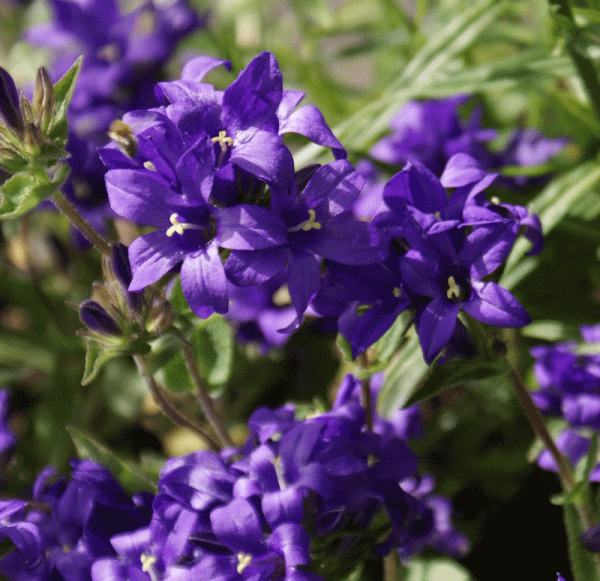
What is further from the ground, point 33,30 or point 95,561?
point 33,30

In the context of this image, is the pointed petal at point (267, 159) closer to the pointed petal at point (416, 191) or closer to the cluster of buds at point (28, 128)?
the pointed petal at point (416, 191)

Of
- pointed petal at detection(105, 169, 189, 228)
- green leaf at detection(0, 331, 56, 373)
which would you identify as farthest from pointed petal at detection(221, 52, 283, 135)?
green leaf at detection(0, 331, 56, 373)

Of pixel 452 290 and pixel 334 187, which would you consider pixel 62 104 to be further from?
pixel 452 290

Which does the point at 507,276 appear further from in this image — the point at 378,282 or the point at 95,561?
the point at 95,561

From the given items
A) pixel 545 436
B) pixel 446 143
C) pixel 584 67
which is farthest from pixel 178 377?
pixel 584 67

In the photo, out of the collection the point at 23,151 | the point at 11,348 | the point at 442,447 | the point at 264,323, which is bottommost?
the point at 442,447

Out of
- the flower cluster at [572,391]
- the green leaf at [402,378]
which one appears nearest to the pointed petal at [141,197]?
the green leaf at [402,378]

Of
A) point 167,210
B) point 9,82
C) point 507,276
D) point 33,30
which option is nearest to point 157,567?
point 167,210

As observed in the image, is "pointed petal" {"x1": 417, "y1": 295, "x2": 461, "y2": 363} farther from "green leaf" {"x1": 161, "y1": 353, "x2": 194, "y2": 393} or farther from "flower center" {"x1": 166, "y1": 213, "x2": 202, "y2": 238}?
"green leaf" {"x1": 161, "y1": 353, "x2": 194, "y2": 393}
